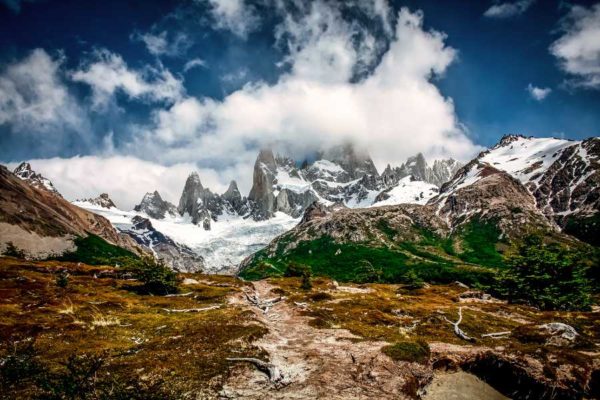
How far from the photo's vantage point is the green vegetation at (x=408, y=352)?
25.4 m

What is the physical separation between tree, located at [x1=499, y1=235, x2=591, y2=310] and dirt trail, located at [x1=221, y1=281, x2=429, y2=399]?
204 ft

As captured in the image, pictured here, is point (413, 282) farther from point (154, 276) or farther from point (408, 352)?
point (408, 352)

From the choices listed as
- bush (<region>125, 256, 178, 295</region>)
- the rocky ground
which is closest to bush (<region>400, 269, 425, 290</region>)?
the rocky ground

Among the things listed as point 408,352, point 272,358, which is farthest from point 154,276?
point 408,352

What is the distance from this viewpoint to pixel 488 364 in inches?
1010

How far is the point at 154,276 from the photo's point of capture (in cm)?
7200

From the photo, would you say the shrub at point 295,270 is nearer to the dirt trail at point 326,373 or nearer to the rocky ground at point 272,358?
the rocky ground at point 272,358

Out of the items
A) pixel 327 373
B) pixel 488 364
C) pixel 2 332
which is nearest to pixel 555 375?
pixel 488 364

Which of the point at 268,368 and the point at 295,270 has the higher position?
the point at 295,270

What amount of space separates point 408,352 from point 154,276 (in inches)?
2296

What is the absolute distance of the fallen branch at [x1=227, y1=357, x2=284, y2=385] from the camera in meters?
21.1

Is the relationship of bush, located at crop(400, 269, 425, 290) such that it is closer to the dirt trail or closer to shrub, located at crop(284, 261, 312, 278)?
shrub, located at crop(284, 261, 312, 278)

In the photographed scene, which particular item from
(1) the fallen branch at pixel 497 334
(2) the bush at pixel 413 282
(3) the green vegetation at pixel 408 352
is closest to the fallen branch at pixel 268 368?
(3) the green vegetation at pixel 408 352

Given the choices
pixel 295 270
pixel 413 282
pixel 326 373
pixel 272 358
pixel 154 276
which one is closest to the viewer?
pixel 326 373
